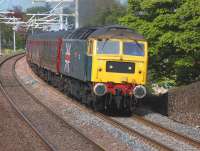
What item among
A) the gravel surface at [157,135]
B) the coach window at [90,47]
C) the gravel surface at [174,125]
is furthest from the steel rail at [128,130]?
the coach window at [90,47]

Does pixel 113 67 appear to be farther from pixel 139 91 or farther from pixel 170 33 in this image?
pixel 170 33

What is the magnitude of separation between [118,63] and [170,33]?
3211mm

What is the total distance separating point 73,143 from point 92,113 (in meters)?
5.68

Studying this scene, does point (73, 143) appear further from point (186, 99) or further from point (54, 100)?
point (54, 100)

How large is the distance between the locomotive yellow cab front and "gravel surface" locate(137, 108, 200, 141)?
123cm

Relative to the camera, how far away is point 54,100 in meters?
23.8

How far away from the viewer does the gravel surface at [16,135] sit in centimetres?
1316

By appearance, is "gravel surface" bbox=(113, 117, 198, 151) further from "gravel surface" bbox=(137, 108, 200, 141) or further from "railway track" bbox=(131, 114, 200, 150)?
Answer: "gravel surface" bbox=(137, 108, 200, 141)

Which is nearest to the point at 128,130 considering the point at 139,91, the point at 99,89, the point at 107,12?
the point at 99,89

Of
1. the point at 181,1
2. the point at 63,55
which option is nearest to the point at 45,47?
the point at 63,55

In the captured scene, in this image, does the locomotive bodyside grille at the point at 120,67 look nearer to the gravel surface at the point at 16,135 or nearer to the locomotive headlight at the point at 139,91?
the locomotive headlight at the point at 139,91

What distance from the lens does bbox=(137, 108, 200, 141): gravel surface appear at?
15987 millimetres

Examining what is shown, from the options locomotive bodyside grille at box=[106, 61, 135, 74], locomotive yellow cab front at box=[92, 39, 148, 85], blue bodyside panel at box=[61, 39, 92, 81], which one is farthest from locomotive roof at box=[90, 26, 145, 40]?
locomotive bodyside grille at box=[106, 61, 135, 74]

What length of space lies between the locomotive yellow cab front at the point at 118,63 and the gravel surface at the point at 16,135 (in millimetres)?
3153
